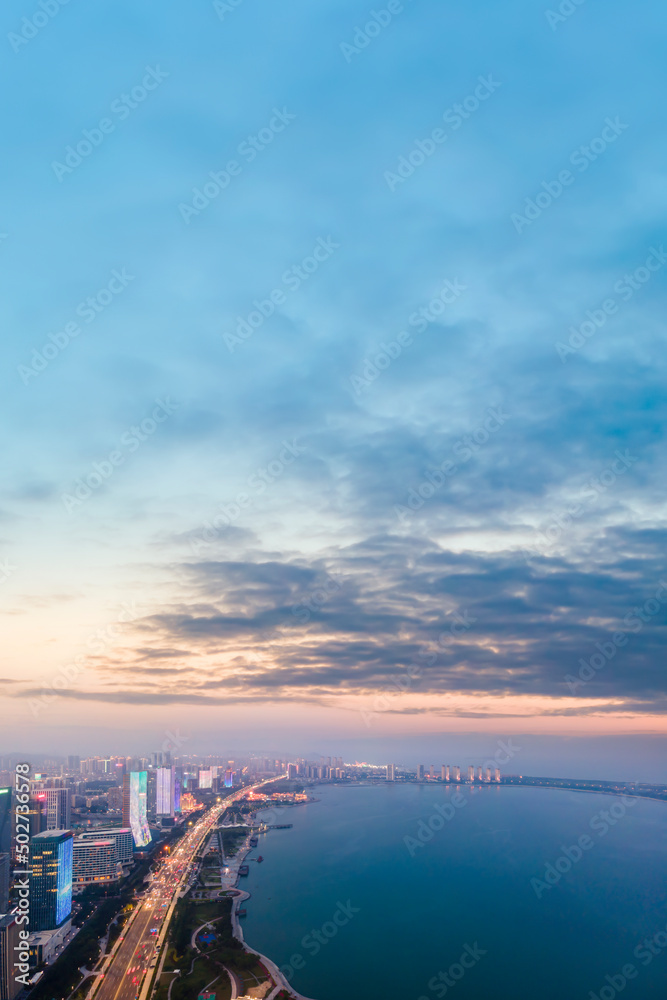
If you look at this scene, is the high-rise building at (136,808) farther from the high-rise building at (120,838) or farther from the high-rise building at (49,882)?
the high-rise building at (49,882)

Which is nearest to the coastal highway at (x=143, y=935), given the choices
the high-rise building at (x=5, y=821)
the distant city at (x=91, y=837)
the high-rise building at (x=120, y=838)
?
the distant city at (x=91, y=837)

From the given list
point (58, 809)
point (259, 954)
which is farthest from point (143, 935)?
point (58, 809)

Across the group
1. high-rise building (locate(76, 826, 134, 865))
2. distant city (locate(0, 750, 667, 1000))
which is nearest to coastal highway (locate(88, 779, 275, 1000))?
distant city (locate(0, 750, 667, 1000))

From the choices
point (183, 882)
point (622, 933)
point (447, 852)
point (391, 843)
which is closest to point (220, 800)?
point (391, 843)

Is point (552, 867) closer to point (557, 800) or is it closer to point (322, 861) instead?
point (322, 861)

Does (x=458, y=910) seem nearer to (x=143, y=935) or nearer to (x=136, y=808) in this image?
(x=143, y=935)

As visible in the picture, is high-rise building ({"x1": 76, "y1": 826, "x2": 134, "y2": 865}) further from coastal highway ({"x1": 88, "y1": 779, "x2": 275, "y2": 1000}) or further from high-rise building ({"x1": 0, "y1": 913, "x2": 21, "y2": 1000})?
high-rise building ({"x1": 0, "y1": 913, "x2": 21, "y2": 1000})
